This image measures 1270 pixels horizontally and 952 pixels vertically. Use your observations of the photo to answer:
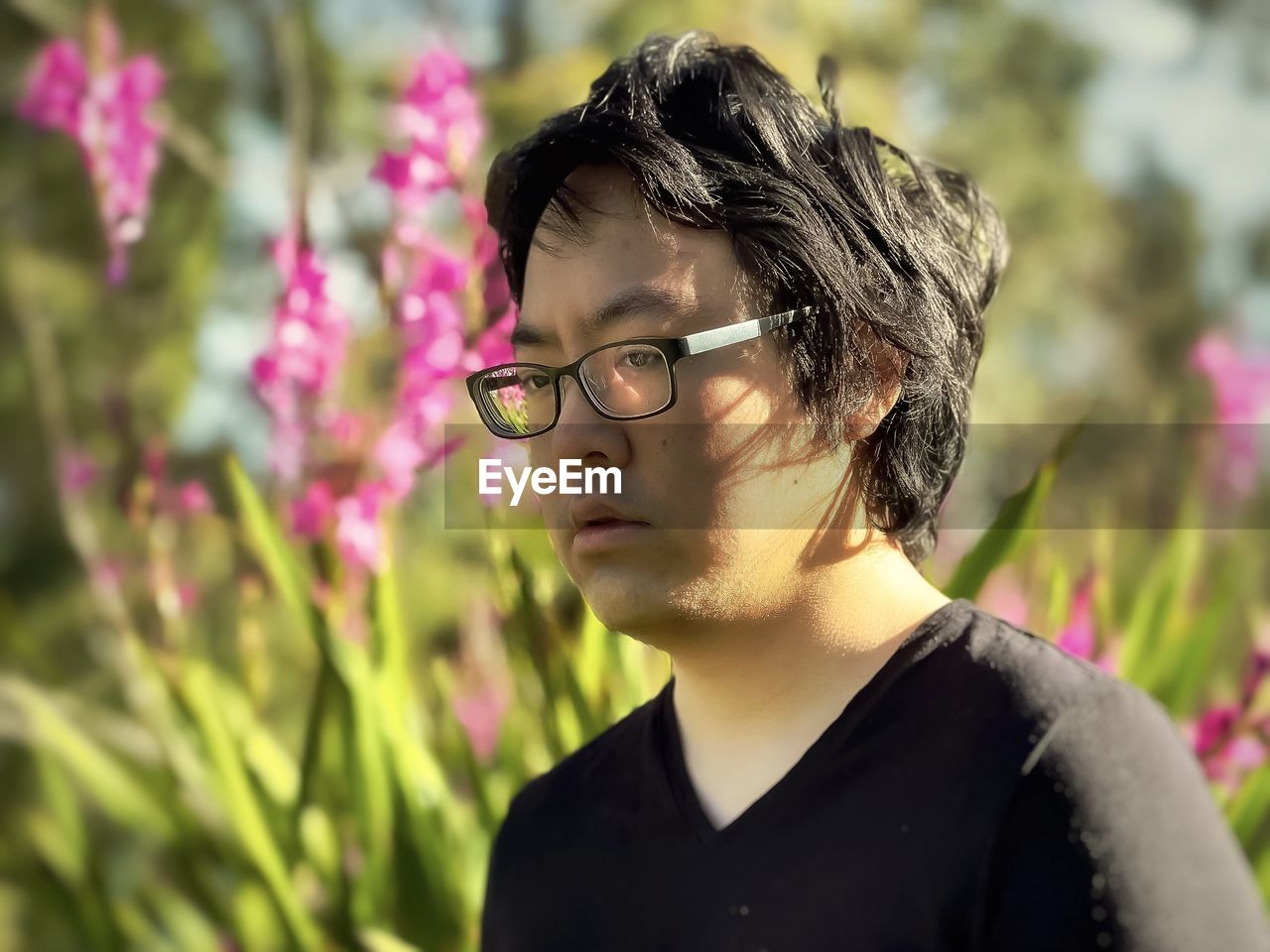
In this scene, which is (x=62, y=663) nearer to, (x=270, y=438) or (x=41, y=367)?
(x=41, y=367)

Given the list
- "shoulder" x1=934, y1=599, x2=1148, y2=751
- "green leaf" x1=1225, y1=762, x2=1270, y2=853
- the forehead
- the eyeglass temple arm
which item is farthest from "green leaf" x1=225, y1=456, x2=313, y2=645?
"green leaf" x1=1225, y1=762, x2=1270, y2=853

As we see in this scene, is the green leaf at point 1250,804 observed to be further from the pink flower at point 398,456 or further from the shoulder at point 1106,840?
the pink flower at point 398,456

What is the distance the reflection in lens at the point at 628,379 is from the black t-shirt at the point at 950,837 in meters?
0.29

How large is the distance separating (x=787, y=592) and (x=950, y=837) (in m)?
0.24

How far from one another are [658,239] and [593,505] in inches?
9.2

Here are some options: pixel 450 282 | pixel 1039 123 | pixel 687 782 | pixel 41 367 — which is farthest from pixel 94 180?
pixel 1039 123

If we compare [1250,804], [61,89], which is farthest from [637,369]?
[61,89]

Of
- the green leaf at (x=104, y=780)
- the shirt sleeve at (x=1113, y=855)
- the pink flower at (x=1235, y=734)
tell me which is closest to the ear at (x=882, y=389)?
the shirt sleeve at (x=1113, y=855)

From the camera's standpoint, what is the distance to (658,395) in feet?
3.34

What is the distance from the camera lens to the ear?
3.60ft

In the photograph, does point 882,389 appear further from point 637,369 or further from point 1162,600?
point 1162,600

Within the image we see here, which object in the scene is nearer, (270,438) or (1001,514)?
(1001,514)

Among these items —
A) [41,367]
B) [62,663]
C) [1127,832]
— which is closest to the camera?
[1127,832]

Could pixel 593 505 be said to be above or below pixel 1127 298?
below
